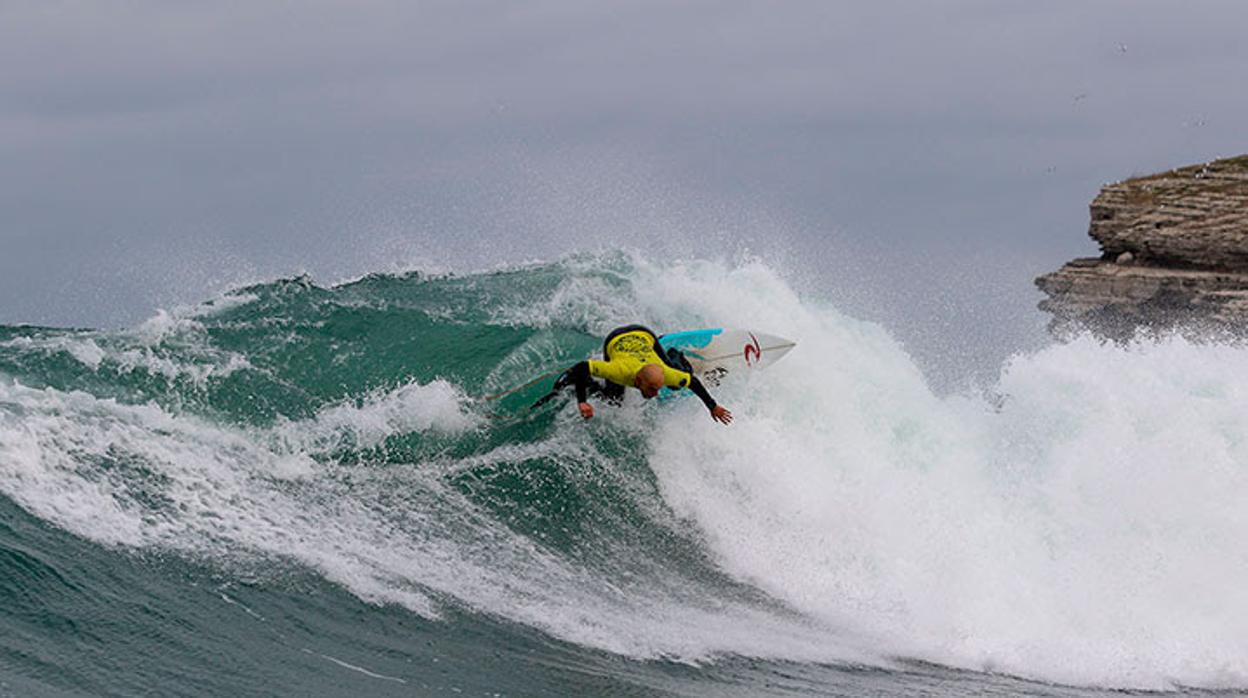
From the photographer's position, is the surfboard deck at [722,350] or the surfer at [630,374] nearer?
the surfer at [630,374]

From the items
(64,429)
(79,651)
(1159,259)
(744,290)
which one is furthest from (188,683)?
(1159,259)

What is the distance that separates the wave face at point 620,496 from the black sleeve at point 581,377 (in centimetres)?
78

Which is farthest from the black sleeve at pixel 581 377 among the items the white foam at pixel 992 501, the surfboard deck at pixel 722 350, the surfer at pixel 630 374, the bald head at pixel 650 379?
the surfboard deck at pixel 722 350

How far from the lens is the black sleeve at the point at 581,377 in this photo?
1200 centimetres

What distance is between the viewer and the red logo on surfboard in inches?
535

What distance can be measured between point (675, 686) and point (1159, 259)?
2205cm

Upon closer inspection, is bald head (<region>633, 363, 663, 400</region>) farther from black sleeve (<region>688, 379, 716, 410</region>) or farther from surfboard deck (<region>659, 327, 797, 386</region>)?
surfboard deck (<region>659, 327, 797, 386</region>)

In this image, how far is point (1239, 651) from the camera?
10539mm

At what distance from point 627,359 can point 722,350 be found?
5.29 ft

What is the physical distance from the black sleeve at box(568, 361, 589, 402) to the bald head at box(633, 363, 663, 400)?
0.51 m

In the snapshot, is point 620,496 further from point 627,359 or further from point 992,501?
point 992,501

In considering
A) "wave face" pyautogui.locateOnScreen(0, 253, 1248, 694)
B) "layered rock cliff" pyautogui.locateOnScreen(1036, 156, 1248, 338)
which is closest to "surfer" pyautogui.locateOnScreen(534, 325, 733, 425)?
"wave face" pyautogui.locateOnScreen(0, 253, 1248, 694)

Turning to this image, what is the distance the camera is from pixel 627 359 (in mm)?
12250

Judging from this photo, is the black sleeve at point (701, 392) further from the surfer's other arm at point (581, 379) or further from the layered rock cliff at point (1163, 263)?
the layered rock cliff at point (1163, 263)
